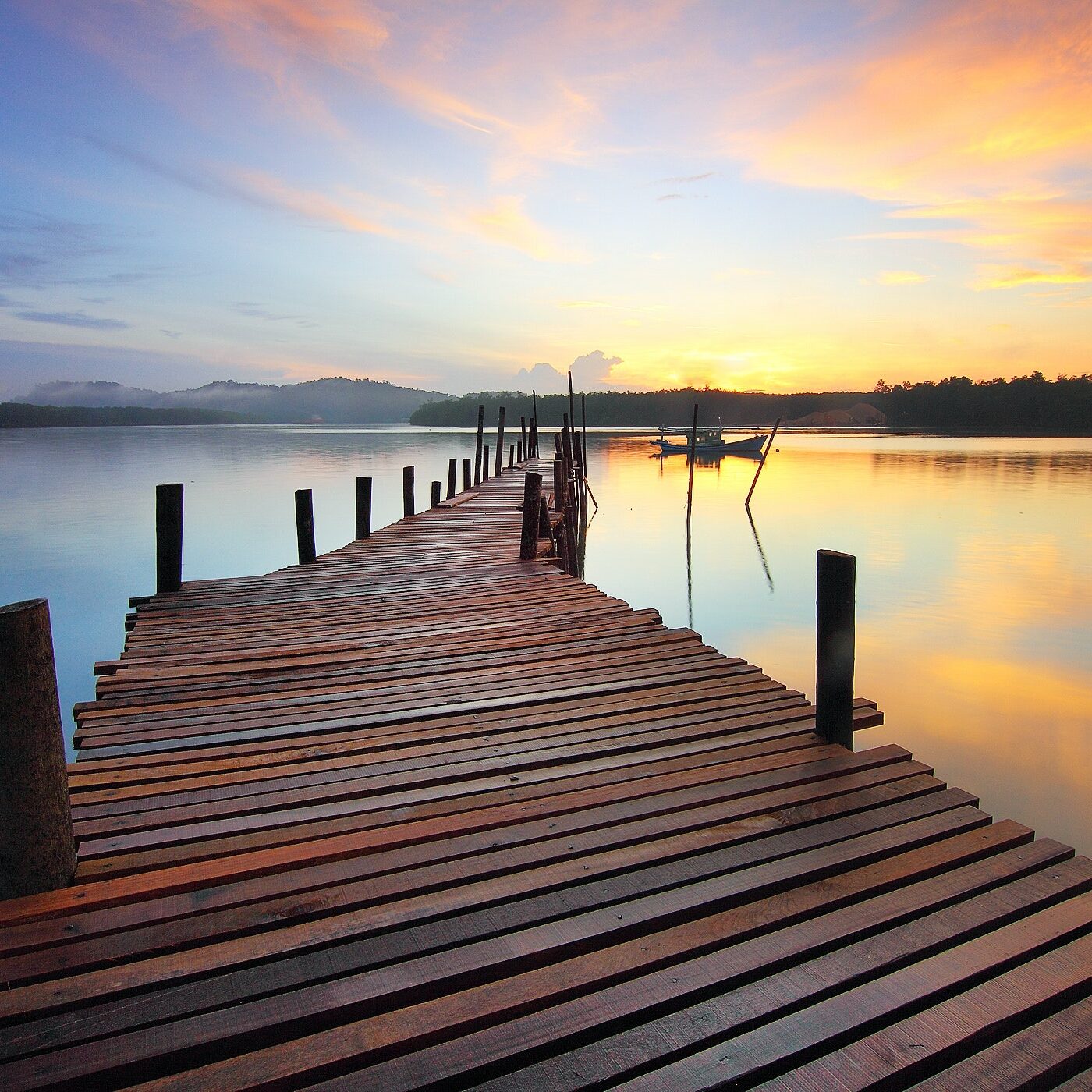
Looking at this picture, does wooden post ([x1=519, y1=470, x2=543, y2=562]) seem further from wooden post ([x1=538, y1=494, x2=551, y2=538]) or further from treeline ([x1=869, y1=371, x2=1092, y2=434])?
treeline ([x1=869, y1=371, x2=1092, y2=434])

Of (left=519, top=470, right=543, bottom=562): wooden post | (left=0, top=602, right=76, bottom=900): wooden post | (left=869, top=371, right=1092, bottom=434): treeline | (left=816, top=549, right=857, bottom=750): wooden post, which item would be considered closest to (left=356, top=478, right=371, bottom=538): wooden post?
→ (left=519, top=470, right=543, bottom=562): wooden post

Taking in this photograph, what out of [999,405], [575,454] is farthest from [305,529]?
[999,405]

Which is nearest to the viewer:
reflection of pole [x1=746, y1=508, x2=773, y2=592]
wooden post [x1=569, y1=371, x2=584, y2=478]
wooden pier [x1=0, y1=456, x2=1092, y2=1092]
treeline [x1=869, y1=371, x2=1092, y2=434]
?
wooden pier [x1=0, y1=456, x2=1092, y2=1092]

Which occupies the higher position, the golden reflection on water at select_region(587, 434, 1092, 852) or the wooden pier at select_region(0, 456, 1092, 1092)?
the wooden pier at select_region(0, 456, 1092, 1092)

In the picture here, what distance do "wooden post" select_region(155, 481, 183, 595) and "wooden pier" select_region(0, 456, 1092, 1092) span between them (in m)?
3.22

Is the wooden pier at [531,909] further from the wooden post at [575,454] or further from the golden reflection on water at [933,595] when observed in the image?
the wooden post at [575,454]

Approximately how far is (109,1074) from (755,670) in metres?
3.52

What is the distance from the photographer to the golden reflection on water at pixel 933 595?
7.49 meters

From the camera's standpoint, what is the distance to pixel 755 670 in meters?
4.32

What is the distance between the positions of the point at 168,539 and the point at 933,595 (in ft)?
44.7

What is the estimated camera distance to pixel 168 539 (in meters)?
6.84

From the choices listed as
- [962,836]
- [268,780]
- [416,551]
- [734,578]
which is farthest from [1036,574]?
[268,780]

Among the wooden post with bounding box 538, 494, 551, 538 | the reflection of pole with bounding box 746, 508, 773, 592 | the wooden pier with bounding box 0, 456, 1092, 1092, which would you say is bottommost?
the reflection of pole with bounding box 746, 508, 773, 592

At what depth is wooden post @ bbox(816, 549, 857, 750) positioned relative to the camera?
330 cm
